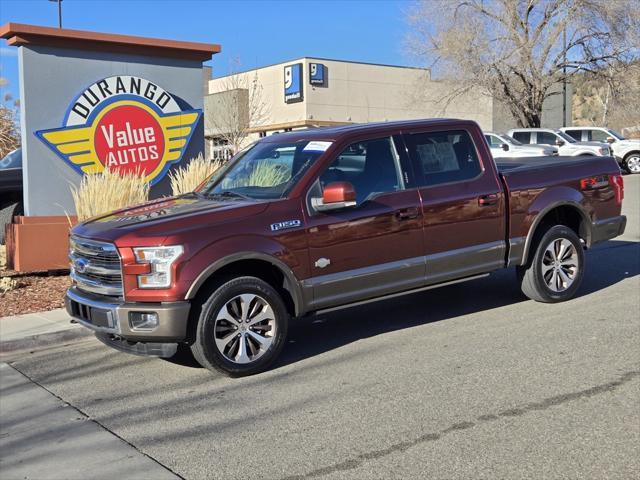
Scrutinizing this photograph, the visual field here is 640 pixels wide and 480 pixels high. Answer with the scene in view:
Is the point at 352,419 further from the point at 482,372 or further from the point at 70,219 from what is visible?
the point at 70,219

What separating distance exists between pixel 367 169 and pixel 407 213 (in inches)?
21.8

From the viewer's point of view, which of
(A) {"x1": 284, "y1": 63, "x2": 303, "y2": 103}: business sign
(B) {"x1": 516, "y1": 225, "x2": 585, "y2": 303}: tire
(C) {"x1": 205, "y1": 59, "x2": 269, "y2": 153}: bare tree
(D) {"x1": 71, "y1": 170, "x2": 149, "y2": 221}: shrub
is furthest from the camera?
(A) {"x1": 284, "y1": 63, "x2": 303, "y2": 103}: business sign

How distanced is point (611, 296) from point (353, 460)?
5.17 m

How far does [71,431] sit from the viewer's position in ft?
16.0

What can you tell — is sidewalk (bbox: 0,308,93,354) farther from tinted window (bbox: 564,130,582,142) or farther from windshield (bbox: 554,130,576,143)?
tinted window (bbox: 564,130,582,142)

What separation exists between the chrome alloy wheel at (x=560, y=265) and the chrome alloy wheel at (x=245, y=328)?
344cm

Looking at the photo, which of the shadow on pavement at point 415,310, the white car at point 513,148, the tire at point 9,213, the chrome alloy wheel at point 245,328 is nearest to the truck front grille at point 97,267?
the chrome alloy wheel at point 245,328

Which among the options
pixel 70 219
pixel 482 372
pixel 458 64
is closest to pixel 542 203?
pixel 482 372

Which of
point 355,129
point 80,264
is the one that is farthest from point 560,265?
point 80,264

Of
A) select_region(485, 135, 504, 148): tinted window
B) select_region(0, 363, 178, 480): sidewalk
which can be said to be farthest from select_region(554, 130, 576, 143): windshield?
select_region(0, 363, 178, 480): sidewalk

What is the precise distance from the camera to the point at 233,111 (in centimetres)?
3253

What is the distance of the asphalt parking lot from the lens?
163 inches

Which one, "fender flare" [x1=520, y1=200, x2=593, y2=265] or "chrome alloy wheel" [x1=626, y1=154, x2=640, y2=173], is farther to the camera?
"chrome alloy wheel" [x1=626, y1=154, x2=640, y2=173]

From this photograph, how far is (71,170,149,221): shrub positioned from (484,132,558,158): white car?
18.4 metres
